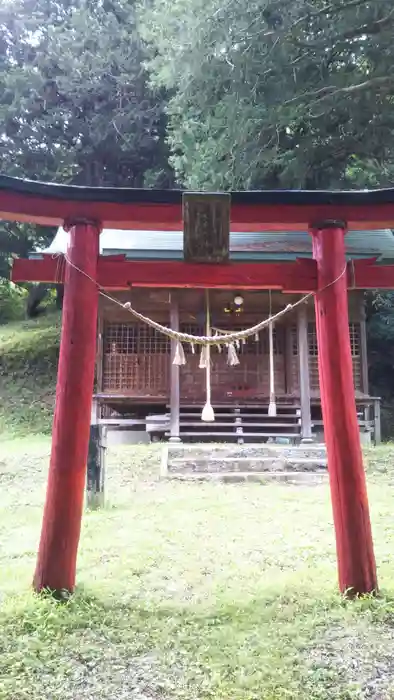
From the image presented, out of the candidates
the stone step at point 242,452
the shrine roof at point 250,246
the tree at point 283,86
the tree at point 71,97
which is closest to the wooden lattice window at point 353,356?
the shrine roof at point 250,246

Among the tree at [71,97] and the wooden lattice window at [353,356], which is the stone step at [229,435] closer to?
the wooden lattice window at [353,356]

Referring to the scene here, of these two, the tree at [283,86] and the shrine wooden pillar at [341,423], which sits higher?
the tree at [283,86]

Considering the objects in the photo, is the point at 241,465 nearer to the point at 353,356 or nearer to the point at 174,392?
the point at 174,392

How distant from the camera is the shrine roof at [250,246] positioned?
11930 millimetres

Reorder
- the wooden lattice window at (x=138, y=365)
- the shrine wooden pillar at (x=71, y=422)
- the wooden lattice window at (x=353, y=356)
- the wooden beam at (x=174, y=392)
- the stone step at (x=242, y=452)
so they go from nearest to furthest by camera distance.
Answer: the shrine wooden pillar at (x=71, y=422), the stone step at (x=242, y=452), the wooden beam at (x=174, y=392), the wooden lattice window at (x=138, y=365), the wooden lattice window at (x=353, y=356)

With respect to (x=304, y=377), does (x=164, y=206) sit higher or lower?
higher

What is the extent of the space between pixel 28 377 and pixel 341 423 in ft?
50.5

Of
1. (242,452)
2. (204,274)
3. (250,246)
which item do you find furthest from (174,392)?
(204,274)

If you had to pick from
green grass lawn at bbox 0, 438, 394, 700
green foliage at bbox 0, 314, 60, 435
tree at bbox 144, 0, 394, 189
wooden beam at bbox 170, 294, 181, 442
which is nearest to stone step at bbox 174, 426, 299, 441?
wooden beam at bbox 170, 294, 181, 442

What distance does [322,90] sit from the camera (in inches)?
456

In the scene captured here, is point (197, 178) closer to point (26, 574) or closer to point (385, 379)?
point (385, 379)

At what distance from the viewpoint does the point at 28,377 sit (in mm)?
17859

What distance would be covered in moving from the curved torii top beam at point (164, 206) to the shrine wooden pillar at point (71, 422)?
0.60 ft

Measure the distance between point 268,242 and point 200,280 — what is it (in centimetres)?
909
